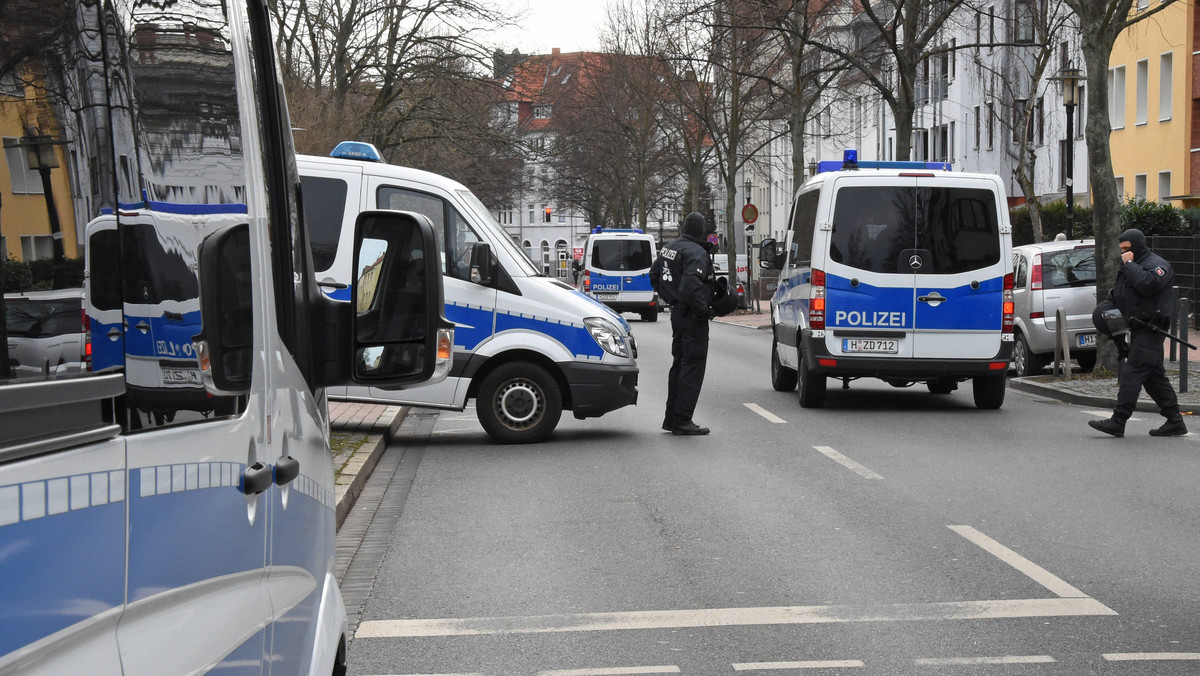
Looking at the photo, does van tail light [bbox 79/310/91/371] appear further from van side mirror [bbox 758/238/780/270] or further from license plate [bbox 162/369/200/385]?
van side mirror [bbox 758/238/780/270]

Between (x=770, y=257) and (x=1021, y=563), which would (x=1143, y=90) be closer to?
(x=770, y=257)

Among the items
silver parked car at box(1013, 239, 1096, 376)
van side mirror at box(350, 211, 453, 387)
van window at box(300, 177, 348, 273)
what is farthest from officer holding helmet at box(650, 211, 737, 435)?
van side mirror at box(350, 211, 453, 387)

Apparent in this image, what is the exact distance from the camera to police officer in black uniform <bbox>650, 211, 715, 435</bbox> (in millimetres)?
12328

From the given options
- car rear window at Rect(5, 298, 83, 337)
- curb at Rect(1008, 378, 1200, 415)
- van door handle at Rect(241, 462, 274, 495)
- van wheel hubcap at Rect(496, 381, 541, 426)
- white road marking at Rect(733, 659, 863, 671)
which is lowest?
curb at Rect(1008, 378, 1200, 415)

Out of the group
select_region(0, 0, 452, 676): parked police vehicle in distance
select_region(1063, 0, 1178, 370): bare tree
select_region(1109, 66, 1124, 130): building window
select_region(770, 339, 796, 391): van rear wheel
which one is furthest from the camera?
select_region(1109, 66, 1124, 130): building window

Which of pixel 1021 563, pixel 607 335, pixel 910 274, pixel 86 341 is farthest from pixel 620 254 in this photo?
pixel 86 341

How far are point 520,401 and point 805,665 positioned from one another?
7053 millimetres

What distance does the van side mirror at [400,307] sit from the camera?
2.84 metres

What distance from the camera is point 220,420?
82.0 inches

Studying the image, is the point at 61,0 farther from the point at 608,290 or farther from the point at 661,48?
the point at 661,48

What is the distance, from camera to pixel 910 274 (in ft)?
47.2

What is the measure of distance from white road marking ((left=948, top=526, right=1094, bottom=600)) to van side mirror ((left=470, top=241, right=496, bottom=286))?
4.94 metres

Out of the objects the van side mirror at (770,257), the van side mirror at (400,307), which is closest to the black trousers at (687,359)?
the van side mirror at (770,257)

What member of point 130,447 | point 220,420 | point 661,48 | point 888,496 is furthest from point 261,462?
point 661,48
